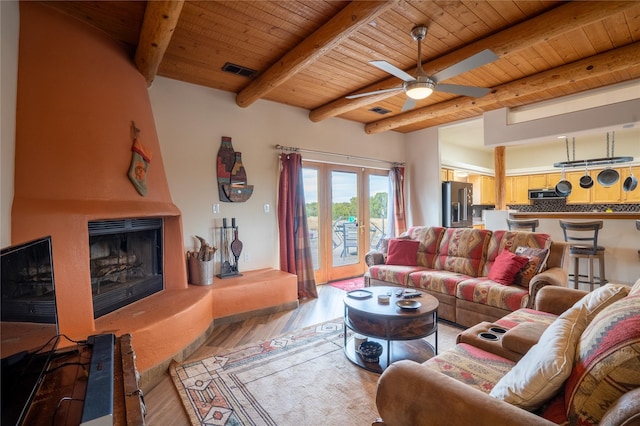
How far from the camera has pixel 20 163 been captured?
194 centimetres

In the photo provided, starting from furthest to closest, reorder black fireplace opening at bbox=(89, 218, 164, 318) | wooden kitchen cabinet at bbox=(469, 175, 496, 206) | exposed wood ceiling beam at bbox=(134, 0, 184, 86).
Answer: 1. wooden kitchen cabinet at bbox=(469, 175, 496, 206)
2. black fireplace opening at bbox=(89, 218, 164, 318)
3. exposed wood ceiling beam at bbox=(134, 0, 184, 86)

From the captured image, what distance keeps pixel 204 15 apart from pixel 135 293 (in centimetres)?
255

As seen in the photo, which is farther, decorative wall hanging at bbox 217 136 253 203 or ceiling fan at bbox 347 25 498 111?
decorative wall hanging at bbox 217 136 253 203

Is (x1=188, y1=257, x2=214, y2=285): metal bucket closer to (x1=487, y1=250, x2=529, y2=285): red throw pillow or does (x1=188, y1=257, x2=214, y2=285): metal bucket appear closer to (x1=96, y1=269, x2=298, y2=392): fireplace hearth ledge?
(x1=96, y1=269, x2=298, y2=392): fireplace hearth ledge

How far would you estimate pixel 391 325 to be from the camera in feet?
7.96

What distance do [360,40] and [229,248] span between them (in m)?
2.89

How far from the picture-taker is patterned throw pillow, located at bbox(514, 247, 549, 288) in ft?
10.0

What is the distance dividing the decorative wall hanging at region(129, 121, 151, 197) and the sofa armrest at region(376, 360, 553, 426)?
2.58m

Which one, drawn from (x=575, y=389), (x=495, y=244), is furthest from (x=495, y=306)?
(x=575, y=389)

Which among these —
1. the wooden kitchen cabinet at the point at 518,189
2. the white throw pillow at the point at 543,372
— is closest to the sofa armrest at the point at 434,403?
the white throw pillow at the point at 543,372

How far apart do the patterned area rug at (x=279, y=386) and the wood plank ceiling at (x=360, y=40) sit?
272 cm

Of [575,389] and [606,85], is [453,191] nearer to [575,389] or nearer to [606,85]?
[606,85]

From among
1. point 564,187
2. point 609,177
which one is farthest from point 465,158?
point 609,177

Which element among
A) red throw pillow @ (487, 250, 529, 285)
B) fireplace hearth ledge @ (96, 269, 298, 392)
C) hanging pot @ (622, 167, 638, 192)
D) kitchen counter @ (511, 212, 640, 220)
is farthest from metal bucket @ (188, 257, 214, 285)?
hanging pot @ (622, 167, 638, 192)
